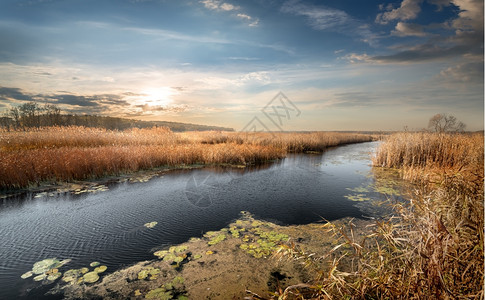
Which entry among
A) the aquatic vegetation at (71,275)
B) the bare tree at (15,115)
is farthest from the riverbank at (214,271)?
the bare tree at (15,115)

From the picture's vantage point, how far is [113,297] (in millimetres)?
3135

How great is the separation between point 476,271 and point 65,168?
11908 mm

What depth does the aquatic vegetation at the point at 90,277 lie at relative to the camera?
11.5ft

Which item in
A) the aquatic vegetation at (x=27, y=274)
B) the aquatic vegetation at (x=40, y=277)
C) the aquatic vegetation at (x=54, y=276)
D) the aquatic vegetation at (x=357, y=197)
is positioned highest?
the aquatic vegetation at (x=357, y=197)

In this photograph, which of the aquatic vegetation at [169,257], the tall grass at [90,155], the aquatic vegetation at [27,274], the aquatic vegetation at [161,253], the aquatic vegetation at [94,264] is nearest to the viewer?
the aquatic vegetation at [27,274]

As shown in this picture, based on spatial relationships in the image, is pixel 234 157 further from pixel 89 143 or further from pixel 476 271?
pixel 476 271

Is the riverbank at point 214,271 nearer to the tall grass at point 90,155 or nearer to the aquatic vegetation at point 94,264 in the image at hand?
the aquatic vegetation at point 94,264

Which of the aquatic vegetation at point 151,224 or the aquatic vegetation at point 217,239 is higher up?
the aquatic vegetation at point 217,239

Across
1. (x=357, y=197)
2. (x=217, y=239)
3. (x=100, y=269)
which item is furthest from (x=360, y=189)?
(x=100, y=269)

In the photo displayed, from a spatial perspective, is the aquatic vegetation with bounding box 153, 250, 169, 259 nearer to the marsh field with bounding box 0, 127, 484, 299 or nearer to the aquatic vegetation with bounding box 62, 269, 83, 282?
the marsh field with bounding box 0, 127, 484, 299

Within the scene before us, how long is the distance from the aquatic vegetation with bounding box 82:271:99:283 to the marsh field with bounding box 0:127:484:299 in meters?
0.02

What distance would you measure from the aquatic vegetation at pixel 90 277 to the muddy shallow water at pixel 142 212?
182 mm

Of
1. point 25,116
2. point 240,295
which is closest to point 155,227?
point 240,295

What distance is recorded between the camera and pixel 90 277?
359 centimetres
